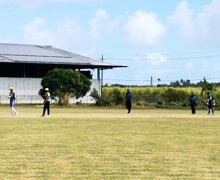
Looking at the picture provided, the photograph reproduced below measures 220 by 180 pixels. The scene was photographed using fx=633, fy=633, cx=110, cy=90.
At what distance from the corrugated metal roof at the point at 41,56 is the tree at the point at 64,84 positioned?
667 centimetres

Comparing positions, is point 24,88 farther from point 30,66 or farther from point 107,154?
point 107,154

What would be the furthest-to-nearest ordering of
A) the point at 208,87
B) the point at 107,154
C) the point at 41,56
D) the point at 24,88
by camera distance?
the point at 41,56, the point at 208,87, the point at 24,88, the point at 107,154

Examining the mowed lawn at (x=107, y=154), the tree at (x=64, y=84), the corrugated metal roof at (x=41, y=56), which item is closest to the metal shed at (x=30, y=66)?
the corrugated metal roof at (x=41, y=56)

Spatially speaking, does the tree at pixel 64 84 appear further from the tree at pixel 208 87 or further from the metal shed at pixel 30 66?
the tree at pixel 208 87

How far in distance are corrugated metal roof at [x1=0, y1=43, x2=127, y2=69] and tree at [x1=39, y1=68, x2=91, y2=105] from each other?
667 centimetres

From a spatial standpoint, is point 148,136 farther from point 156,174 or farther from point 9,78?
point 9,78

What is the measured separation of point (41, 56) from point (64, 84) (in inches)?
452

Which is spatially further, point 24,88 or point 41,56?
point 41,56

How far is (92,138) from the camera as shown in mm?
19000

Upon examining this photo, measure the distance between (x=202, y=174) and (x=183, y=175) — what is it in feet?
1.33

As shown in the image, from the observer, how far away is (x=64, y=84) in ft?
186

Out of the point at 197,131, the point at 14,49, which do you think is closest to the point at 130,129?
the point at 197,131

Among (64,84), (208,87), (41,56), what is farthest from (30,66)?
(208,87)

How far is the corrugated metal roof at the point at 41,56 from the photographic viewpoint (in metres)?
64.1
